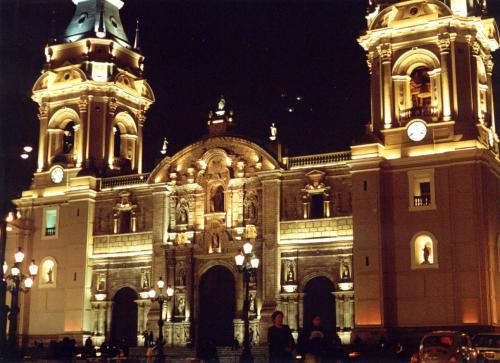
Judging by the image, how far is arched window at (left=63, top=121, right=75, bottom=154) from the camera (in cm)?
5614

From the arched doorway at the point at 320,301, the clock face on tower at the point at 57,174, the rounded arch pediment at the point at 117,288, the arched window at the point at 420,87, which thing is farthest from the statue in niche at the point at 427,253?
the clock face on tower at the point at 57,174

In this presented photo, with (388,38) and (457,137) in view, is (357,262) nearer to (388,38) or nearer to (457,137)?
(457,137)

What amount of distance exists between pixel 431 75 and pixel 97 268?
75.8 ft

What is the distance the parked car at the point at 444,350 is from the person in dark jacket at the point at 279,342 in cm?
855

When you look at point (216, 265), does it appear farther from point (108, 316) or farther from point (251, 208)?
point (108, 316)

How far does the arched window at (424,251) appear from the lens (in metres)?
42.0

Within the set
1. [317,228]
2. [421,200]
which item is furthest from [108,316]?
[421,200]

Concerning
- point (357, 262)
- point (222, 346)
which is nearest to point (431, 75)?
point (357, 262)

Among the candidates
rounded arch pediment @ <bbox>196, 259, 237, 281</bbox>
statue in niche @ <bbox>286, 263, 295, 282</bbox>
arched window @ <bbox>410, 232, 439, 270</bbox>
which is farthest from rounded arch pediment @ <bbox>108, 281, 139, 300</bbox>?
arched window @ <bbox>410, 232, 439, 270</bbox>

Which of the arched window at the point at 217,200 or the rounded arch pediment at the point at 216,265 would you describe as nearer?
the rounded arch pediment at the point at 216,265

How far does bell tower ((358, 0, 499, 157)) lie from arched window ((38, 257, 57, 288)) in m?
21.8

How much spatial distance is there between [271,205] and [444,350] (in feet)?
73.9

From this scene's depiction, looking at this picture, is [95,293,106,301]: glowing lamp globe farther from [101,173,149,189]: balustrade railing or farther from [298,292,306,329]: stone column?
[298,292,306,329]: stone column

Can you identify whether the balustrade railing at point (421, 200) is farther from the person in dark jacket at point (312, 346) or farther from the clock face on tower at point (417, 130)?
the person in dark jacket at point (312, 346)
